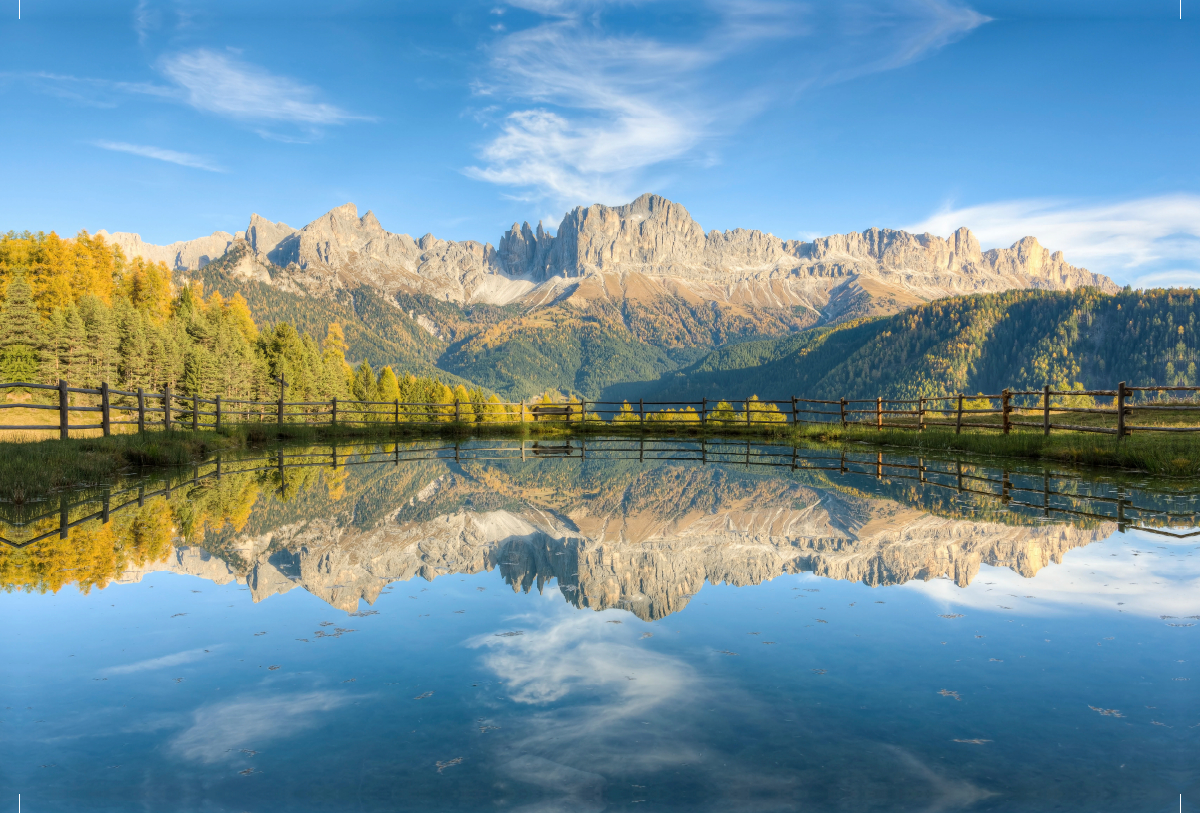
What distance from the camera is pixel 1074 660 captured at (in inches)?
201

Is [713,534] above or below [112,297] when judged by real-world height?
below

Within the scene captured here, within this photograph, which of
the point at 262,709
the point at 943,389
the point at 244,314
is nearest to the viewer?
the point at 262,709

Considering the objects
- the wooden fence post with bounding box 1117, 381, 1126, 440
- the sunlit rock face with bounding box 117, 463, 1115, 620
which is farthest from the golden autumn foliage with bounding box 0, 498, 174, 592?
the wooden fence post with bounding box 1117, 381, 1126, 440

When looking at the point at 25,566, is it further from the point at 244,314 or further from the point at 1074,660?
the point at 244,314

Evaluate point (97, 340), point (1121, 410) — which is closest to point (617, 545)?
point (1121, 410)

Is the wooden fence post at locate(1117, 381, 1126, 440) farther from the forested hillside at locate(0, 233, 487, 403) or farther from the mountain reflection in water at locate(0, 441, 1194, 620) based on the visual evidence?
the forested hillside at locate(0, 233, 487, 403)

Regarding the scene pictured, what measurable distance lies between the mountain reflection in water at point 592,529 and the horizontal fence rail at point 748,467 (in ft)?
0.41

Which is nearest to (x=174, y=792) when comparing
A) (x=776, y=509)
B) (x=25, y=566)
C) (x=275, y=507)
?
(x=25, y=566)

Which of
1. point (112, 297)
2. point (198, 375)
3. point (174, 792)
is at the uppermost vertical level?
point (112, 297)

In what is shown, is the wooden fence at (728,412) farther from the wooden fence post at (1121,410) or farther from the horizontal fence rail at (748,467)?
the horizontal fence rail at (748,467)

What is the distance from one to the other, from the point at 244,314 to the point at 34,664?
83.5m

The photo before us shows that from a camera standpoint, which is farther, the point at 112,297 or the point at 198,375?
the point at 112,297

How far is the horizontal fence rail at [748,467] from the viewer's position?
10.8 meters

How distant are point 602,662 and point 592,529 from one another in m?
5.32
